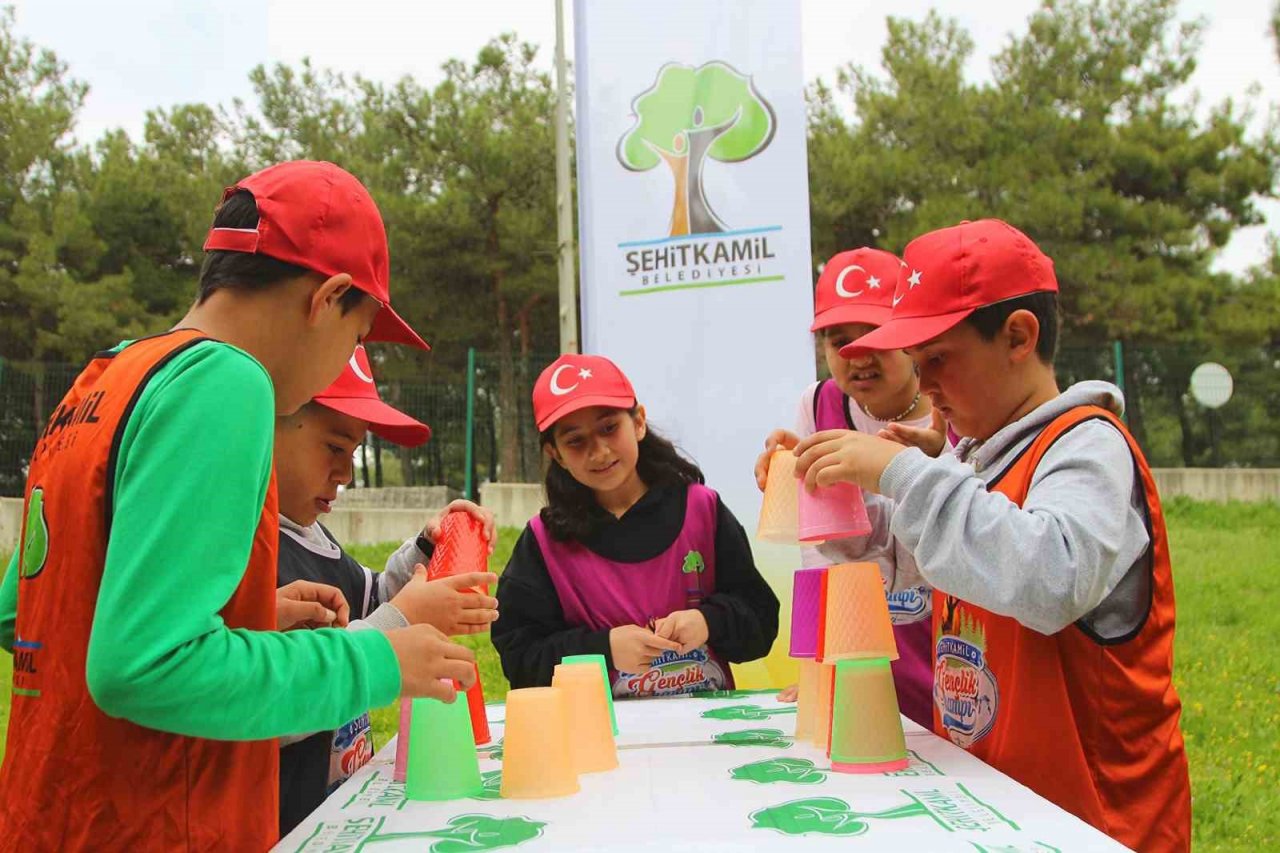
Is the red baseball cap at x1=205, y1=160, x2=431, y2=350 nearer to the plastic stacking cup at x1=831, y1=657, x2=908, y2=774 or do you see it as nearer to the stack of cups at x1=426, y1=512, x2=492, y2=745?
the stack of cups at x1=426, y1=512, x2=492, y2=745

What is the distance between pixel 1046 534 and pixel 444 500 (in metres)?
11.4

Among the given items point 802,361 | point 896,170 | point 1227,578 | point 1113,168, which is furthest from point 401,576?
point 1113,168

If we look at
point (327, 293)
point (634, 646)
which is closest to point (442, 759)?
point (327, 293)

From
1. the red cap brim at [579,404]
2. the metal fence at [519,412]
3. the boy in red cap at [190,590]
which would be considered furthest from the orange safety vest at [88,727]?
the metal fence at [519,412]

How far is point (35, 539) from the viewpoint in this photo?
118 cm

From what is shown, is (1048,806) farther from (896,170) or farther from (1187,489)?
(896,170)

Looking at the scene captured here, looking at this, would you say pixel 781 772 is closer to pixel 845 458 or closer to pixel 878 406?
pixel 845 458

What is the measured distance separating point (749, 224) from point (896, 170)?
11.2 meters

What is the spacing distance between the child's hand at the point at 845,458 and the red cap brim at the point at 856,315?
4.47ft

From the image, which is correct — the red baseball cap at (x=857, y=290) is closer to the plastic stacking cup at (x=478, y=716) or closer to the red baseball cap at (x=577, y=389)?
the red baseball cap at (x=577, y=389)

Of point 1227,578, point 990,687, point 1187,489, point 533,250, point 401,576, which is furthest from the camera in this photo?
point 533,250

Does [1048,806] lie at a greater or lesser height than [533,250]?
lesser

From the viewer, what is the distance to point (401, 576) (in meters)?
2.36

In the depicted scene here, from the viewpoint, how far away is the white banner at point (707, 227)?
14.4 feet
